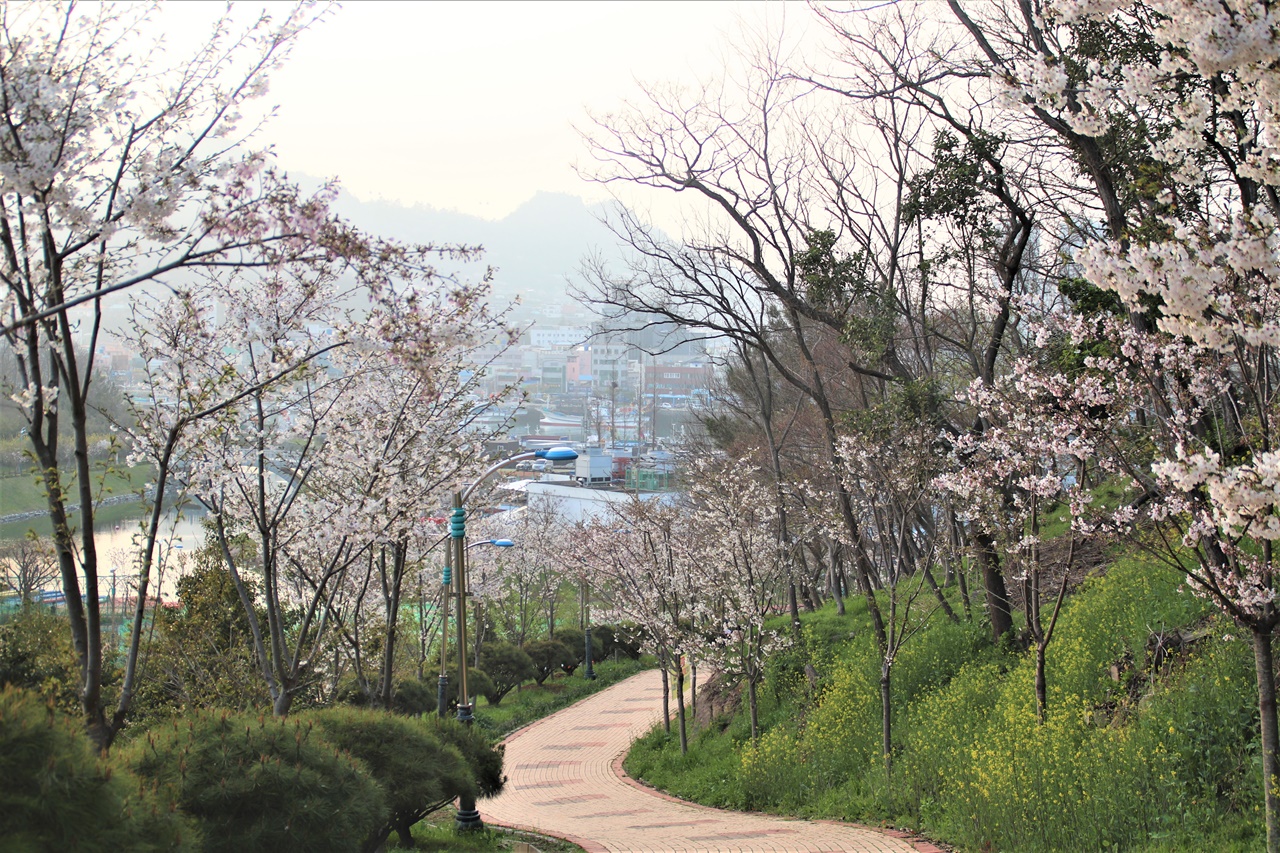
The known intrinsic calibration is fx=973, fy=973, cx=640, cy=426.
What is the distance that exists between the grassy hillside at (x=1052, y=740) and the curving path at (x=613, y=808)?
59 cm

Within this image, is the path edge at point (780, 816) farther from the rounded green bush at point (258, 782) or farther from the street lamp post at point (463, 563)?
the rounded green bush at point (258, 782)

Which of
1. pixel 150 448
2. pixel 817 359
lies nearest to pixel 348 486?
pixel 150 448

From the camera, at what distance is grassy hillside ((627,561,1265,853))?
690cm

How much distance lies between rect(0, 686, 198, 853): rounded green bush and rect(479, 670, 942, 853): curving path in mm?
6254

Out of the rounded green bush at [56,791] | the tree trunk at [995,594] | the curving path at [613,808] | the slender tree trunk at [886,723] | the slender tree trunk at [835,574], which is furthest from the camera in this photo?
the slender tree trunk at [835,574]

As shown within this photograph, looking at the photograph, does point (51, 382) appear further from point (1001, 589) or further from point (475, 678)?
point (475, 678)

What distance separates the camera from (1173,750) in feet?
23.6

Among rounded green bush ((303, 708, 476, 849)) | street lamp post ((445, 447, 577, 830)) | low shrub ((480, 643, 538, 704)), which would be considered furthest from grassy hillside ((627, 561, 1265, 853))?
low shrub ((480, 643, 538, 704))

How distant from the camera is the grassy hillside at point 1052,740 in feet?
22.6

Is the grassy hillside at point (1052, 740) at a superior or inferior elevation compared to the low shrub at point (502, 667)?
superior

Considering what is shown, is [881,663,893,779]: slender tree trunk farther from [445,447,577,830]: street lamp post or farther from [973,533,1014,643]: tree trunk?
[445,447,577,830]: street lamp post

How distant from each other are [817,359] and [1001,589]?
429 inches

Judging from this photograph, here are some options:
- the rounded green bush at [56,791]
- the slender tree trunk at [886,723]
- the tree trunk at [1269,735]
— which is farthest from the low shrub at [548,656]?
the rounded green bush at [56,791]

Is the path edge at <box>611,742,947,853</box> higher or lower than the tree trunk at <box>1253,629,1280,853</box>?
lower
